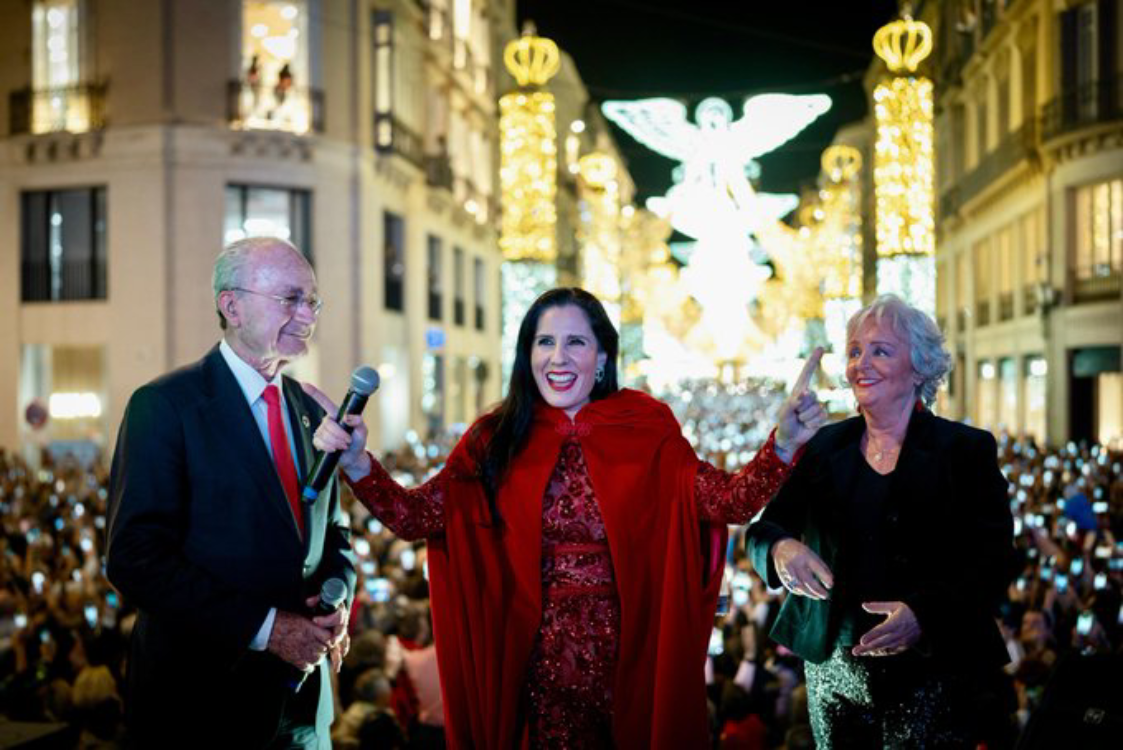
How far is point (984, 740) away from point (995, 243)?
3009 centimetres

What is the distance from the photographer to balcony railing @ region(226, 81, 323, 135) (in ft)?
74.7

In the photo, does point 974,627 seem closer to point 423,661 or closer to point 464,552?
point 464,552

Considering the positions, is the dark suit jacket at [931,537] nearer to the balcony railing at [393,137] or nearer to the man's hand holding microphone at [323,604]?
the man's hand holding microphone at [323,604]

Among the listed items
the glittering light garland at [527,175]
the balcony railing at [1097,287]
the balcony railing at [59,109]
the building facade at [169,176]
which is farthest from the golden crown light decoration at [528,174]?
the balcony railing at [1097,287]

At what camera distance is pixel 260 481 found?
3.53 metres

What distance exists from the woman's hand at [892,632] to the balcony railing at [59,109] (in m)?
22.6

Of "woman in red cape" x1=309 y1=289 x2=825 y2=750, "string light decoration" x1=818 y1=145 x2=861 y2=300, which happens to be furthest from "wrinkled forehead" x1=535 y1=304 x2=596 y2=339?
"string light decoration" x1=818 y1=145 x2=861 y2=300

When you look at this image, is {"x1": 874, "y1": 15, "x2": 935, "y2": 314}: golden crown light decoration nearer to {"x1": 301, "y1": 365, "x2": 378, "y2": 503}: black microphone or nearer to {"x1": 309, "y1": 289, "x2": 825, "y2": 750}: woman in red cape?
{"x1": 309, "y1": 289, "x2": 825, "y2": 750}: woman in red cape

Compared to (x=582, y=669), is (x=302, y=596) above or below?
above

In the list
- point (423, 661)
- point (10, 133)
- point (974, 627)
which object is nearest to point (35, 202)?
point (10, 133)

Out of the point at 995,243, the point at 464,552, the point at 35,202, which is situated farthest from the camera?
the point at 995,243

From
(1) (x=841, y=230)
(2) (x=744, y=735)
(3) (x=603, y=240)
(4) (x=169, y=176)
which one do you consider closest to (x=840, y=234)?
(1) (x=841, y=230)

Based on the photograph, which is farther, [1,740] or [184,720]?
[1,740]

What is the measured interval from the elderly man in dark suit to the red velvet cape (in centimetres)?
59
